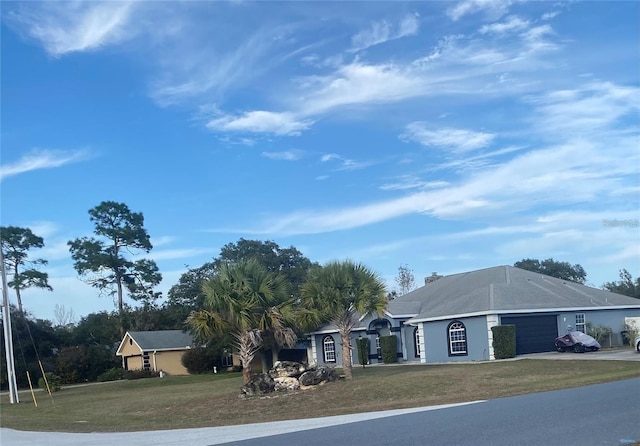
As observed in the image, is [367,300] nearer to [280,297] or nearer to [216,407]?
[280,297]

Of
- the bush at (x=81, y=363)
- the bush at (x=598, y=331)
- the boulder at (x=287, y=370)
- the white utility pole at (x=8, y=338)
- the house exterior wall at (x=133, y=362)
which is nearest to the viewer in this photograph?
the boulder at (x=287, y=370)

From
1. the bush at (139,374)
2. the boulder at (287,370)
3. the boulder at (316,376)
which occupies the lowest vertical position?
the bush at (139,374)

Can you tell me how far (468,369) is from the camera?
29.0m

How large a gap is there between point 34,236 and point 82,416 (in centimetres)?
5089

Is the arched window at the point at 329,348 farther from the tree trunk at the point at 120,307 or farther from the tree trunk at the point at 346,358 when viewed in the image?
the tree trunk at the point at 120,307

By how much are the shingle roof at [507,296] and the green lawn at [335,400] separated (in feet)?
25.6

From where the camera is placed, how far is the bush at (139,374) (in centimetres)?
5459

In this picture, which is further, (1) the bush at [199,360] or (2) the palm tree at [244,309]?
(1) the bush at [199,360]

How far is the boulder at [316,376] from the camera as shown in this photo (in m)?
26.3

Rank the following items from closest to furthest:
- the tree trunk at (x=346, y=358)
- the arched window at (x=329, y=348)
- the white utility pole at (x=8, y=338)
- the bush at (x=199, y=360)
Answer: the tree trunk at (x=346, y=358) → the white utility pole at (x=8, y=338) → the arched window at (x=329, y=348) → the bush at (x=199, y=360)

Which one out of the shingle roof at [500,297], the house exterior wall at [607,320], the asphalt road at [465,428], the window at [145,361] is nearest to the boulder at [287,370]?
the asphalt road at [465,428]

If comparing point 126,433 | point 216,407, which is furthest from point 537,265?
point 126,433

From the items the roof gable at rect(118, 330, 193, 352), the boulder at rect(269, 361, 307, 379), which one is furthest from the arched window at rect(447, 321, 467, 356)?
the roof gable at rect(118, 330, 193, 352)

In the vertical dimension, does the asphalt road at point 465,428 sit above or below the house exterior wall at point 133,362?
above
